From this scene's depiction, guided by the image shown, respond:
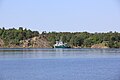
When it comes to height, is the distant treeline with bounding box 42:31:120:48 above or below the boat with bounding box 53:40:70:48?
above

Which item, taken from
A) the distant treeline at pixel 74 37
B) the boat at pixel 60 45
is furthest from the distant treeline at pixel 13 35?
the boat at pixel 60 45

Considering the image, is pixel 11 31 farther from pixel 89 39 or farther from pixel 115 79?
pixel 115 79

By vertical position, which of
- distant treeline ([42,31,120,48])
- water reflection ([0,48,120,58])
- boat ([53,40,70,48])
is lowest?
water reflection ([0,48,120,58])

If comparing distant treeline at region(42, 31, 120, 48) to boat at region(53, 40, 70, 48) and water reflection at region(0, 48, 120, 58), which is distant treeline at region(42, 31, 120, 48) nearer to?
boat at region(53, 40, 70, 48)

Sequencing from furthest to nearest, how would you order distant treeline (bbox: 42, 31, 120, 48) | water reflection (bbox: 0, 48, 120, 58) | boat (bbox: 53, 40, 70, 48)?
boat (bbox: 53, 40, 70, 48)
distant treeline (bbox: 42, 31, 120, 48)
water reflection (bbox: 0, 48, 120, 58)

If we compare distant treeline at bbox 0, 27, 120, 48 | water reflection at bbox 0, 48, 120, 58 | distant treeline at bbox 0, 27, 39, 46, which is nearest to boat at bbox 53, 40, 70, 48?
distant treeline at bbox 0, 27, 120, 48

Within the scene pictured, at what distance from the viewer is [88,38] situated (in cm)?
13500

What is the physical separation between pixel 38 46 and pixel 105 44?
34176 millimetres

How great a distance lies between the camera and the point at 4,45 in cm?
14388

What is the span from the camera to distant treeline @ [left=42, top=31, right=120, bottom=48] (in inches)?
5099

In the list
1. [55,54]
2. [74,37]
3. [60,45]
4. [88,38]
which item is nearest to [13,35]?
[60,45]

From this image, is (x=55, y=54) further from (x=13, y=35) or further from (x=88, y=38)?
(x=13, y=35)

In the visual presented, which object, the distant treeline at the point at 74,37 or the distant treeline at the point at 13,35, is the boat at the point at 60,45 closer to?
the distant treeline at the point at 74,37

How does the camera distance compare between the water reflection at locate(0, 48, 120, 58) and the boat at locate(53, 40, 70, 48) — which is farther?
the boat at locate(53, 40, 70, 48)
